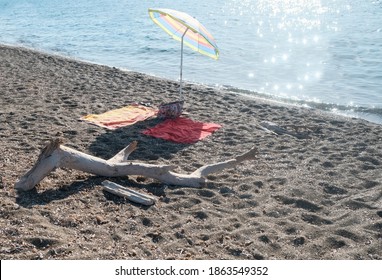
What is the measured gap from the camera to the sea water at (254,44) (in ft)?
42.8

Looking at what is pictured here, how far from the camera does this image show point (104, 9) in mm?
31922

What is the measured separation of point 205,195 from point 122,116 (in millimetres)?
3308

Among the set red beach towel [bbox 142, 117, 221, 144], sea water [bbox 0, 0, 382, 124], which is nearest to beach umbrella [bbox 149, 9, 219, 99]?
red beach towel [bbox 142, 117, 221, 144]

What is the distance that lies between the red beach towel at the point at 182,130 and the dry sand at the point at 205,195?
180 mm

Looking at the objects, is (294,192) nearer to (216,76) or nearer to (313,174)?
(313,174)

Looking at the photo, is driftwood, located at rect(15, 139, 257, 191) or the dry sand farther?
driftwood, located at rect(15, 139, 257, 191)

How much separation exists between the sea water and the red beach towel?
448cm

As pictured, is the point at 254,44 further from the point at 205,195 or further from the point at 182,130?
the point at 205,195

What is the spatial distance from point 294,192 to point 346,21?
2091cm

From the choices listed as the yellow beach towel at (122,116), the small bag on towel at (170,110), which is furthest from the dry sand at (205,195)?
the small bag on towel at (170,110)

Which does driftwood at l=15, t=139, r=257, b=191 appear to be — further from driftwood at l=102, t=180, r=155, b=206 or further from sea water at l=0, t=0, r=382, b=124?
sea water at l=0, t=0, r=382, b=124

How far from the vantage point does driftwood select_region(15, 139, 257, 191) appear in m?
4.98

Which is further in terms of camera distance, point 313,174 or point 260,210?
point 313,174
